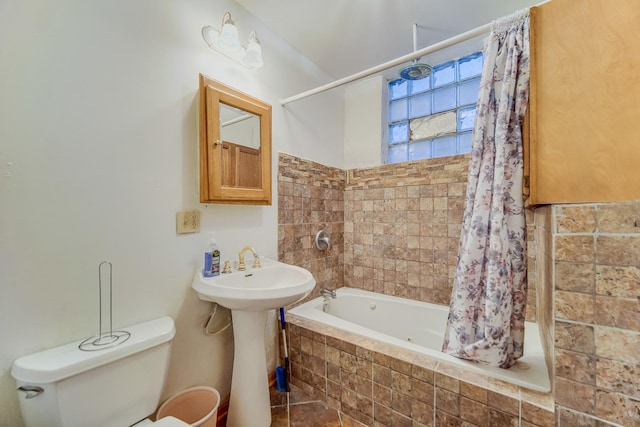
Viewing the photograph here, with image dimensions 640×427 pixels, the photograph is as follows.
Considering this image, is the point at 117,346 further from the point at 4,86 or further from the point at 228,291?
the point at 4,86

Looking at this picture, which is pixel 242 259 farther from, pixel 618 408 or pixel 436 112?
pixel 436 112

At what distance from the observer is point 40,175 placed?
34.6 inches

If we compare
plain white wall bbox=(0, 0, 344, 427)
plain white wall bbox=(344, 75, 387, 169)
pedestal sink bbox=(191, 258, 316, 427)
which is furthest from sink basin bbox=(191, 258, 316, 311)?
plain white wall bbox=(344, 75, 387, 169)

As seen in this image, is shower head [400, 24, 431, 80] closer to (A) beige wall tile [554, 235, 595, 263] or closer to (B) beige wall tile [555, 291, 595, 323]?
(A) beige wall tile [554, 235, 595, 263]

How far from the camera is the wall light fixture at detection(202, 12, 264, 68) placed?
4.41ft

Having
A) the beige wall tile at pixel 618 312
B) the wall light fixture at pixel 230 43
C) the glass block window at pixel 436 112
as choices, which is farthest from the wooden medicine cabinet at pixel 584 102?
the wall light fixture at pixel 230 43

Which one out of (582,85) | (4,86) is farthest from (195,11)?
(582,85)

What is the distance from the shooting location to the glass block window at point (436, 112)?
81.0 inches

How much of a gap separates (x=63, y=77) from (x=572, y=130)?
6.09 feet

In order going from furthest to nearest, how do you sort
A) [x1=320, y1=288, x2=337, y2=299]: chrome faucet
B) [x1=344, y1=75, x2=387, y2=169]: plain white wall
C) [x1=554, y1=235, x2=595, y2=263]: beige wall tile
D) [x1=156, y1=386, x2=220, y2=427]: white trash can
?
1. [x1=344, y1=75, x2=387, y2=169]: plain white wall
2. [x1=320, y1=288, x2=337, y2=299]: chrome faucet
3. [x1=156, y1=386, x2=220, y2=427]: white trash can
4. [x1=554, y1=235, x2=595, y2=263]: beige wall tile

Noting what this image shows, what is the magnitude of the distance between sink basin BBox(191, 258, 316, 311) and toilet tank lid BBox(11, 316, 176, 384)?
0.77ft

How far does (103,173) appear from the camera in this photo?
1.02 meters

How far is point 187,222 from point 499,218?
1.49m

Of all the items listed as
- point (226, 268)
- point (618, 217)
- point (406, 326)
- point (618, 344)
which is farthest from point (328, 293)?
point (618, 217)
